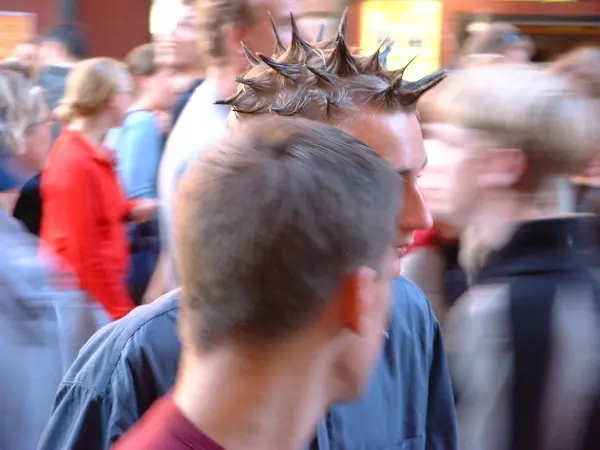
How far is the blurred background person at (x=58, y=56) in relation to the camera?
5938 millimetres

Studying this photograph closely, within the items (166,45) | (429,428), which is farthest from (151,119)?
(429,428)

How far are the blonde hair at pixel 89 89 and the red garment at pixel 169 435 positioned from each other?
331 cm

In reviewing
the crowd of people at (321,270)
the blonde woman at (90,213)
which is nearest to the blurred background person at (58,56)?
the blonde woman at (90,213)

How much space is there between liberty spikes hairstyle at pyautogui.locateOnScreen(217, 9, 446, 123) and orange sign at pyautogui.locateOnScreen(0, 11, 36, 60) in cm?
680

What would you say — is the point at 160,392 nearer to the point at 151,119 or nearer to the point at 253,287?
the point at 253,287

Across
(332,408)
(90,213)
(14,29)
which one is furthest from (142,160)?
(14,29)

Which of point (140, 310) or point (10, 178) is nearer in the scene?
point (140, 310)

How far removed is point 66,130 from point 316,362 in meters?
3.18

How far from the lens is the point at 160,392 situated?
4.57 feet

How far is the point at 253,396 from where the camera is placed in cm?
109

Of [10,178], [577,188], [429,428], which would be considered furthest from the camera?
[577,188]

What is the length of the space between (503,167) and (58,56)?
5.01m

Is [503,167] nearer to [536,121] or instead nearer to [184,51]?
[536,121]

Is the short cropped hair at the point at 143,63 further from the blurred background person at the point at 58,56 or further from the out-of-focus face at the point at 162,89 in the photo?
the blurred background person at the point at 58,56
